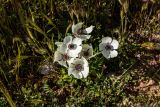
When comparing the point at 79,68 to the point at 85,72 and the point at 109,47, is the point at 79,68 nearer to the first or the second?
the point at 85,72

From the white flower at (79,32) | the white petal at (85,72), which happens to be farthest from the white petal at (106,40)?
the white petal at (85,72)

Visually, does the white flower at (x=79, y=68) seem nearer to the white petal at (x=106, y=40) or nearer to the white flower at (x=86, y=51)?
the white flower at (x=86, y=51)

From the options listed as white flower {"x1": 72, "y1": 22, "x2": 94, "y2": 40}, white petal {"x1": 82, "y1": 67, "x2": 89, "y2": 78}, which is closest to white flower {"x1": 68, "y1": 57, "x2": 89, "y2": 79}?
white petal {"x1": 82, "y1": 67, "x2": 89, "y2": 78}

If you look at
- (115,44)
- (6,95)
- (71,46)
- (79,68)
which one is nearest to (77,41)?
(71,46)

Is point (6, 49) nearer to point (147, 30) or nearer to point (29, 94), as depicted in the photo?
point (29, 94)

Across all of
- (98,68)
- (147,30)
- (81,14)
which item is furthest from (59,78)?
(147,30)

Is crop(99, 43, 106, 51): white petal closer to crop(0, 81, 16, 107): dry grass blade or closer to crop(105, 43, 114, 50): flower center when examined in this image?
crop(105, 43, 114, 50): flower center
